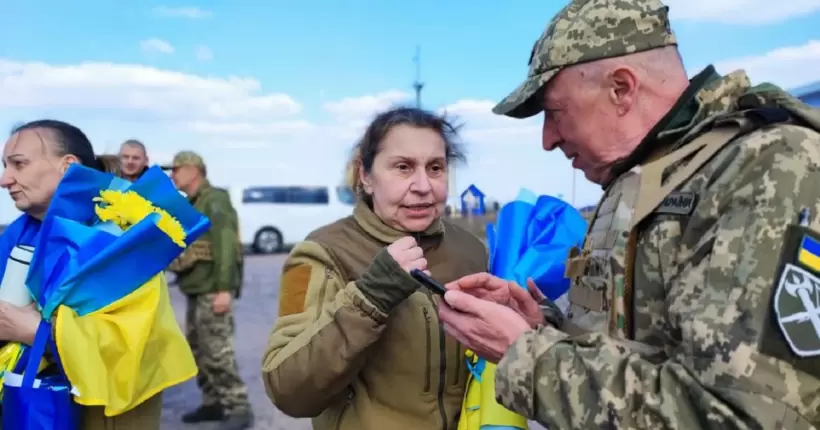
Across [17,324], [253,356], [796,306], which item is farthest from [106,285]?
[253,356]

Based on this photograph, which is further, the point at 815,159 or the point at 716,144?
the point at 716,144

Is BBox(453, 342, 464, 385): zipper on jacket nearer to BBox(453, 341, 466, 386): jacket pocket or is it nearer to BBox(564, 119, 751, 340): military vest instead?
→ BBox(453, 341, 466, 386): jacket pocket

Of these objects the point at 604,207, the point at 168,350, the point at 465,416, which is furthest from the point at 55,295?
the point at 604,207

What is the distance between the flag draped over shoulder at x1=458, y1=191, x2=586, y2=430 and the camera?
80.7 inches

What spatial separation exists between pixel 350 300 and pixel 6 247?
1717 millimetres

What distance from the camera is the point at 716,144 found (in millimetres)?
1343

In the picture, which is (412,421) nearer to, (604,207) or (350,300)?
(350,300)

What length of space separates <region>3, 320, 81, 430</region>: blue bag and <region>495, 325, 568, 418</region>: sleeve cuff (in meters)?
1.77

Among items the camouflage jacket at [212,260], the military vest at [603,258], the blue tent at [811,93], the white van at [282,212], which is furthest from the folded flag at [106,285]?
the white van at [282,212]

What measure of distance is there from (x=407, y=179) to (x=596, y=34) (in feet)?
2.72

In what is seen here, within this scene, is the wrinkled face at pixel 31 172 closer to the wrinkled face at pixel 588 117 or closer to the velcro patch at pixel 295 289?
the velcro patch at pixel 295 289

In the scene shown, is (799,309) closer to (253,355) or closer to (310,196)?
(253,355)

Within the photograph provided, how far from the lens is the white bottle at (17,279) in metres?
2.61

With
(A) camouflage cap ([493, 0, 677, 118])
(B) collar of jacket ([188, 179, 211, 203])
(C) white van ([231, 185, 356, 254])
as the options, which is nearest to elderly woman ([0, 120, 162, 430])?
(A) camouflage cap ([493, 0, 677, 118])
